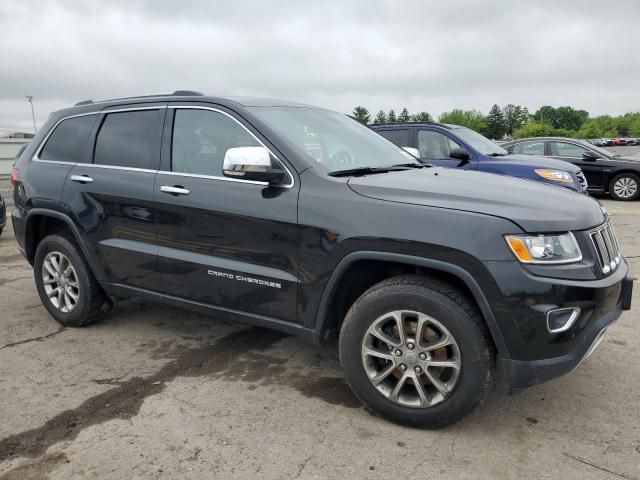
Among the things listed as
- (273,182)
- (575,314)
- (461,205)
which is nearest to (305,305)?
(273,182)

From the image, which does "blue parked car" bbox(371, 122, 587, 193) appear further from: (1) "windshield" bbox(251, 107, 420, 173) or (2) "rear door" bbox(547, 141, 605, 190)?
(1) "windshield" bbox(251, 107, 420, 173)

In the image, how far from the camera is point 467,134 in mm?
8812

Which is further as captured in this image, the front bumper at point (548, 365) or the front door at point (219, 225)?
the front door at point (219, 225)

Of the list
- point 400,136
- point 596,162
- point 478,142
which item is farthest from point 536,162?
point 596,162

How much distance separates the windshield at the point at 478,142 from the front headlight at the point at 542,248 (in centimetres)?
605

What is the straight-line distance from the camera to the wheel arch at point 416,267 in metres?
2.58

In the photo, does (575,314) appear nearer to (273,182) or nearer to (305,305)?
(305,305)

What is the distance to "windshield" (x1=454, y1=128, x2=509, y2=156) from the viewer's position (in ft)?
27.7

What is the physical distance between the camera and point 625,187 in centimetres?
1252

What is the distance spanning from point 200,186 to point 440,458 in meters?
2.11

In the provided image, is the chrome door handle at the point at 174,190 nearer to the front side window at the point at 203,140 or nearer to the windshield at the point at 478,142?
the front side window at the point at 203,140

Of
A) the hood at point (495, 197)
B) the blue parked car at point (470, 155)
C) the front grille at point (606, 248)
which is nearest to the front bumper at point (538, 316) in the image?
the front grille at point (606, 248)

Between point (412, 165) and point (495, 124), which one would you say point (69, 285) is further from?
point (495, 124)

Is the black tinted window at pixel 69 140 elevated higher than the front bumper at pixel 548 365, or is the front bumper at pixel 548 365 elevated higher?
the black tinted window at pixel 69 140
